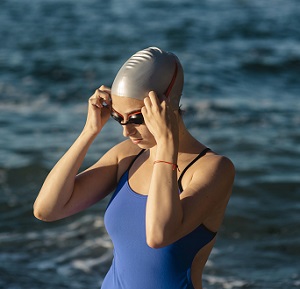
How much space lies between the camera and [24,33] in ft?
65.0

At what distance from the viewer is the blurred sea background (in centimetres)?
800

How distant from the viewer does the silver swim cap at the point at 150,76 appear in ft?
11.7

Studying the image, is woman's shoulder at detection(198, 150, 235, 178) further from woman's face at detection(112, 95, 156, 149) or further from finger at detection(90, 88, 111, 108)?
finger at detection(90, 88, 111, 108)

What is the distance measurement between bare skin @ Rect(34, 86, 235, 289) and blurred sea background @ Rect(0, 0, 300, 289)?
1.20 feet

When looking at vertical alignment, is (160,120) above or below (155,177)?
above

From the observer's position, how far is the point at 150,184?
11.6ft

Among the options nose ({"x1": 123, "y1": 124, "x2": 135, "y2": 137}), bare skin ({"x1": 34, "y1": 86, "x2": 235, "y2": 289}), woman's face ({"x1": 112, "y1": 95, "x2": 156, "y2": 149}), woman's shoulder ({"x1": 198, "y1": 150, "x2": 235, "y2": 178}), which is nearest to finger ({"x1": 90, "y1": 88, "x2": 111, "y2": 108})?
bare skin ({"x1": 34, "y1": 86, "x2": 235, "y2": 289})

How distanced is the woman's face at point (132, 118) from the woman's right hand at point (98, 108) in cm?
15

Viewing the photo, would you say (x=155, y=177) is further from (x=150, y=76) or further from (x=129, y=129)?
(x=150, y=76)

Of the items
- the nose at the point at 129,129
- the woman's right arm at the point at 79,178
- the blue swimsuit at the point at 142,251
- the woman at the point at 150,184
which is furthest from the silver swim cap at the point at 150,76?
the blue swimsuit at the point at 142,251

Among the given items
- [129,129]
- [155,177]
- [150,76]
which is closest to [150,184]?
[155,177]

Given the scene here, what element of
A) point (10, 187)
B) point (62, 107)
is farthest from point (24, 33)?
point (10, 187)

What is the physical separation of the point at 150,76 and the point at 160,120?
0.23m

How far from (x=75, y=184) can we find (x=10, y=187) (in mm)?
6147
